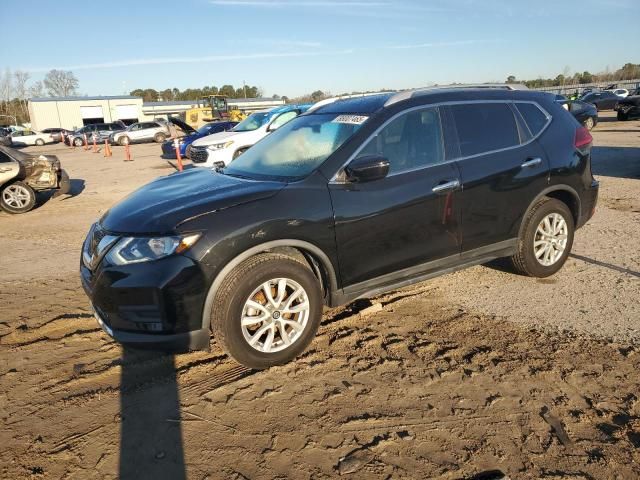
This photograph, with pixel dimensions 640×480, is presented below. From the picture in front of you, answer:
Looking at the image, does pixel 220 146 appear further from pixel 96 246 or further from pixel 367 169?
pixel 367 169

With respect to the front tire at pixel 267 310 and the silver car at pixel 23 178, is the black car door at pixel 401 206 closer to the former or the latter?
the front tire at pixel 267 310

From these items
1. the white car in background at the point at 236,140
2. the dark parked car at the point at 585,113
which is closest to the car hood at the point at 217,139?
the white car in background at the point at 236,140

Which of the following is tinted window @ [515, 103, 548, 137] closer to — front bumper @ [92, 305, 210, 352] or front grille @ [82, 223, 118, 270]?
front bumper @ [92, 305, 210, 352]

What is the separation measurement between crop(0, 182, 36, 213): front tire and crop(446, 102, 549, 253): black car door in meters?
9.70

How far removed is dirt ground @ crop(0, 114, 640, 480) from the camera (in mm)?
2471

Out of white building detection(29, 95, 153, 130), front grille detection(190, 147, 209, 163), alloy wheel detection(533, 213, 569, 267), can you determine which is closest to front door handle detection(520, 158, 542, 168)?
alloy wheel detection(533, 213, 569, 267)

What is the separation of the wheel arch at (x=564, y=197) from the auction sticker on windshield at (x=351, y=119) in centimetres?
181

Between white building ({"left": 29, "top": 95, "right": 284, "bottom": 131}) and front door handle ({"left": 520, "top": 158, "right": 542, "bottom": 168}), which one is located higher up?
white building ({"left": 29, "top": 95, "right": 284, "bottom": 131})

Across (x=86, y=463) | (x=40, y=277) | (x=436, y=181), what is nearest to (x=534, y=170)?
(x=436, y=181)

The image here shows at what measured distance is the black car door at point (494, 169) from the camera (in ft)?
13.3

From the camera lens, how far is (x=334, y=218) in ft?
11.3

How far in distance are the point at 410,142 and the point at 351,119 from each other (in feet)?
1.71

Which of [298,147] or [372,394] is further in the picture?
[298,147]

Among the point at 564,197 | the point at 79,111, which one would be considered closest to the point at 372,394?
the point at 564,197
